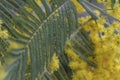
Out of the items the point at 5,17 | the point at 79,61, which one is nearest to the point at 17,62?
the point at 5,17

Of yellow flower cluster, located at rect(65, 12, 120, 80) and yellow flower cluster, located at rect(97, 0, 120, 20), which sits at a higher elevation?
yellow flower cluster, located at rect(97, 0, 120, 20)

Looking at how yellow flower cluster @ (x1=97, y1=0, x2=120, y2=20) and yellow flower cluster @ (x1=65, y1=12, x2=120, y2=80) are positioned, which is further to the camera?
yellow flower cluster @ (x1=97, y1=0, x2=120, y2=20)

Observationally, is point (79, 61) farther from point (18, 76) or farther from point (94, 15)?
point (18, 76)

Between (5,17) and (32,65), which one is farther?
(5,17)

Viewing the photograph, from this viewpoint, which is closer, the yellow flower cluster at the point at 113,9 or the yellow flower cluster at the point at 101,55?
the yellow flower cluster at the point at 101,55

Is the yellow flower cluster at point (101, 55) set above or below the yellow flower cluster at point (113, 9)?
below

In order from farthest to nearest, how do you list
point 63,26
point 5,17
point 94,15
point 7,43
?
point 94,15 → point 5,17 → point 63,26 → point 7,43

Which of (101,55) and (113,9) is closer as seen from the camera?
(101,55)

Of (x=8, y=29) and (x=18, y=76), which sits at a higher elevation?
(x=8, y=29)

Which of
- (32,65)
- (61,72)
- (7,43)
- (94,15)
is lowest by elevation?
(61,72)

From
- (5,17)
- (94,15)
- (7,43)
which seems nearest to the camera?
(7,43)

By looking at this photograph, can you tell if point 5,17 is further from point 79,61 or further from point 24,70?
point 79,61
